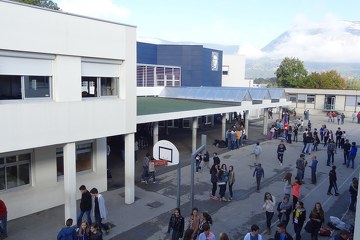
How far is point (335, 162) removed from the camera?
755 inches

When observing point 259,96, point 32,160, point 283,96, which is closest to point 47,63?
point 32,160

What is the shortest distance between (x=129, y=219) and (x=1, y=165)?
4.55m

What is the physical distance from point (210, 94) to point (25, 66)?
58.2 feet

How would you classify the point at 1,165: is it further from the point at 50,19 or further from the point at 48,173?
the point at 50,19

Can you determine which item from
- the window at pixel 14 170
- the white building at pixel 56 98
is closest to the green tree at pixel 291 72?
the white building at pixel 56 98

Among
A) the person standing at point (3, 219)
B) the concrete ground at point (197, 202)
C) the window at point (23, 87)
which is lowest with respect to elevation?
the concrete ground at point (197, 202)

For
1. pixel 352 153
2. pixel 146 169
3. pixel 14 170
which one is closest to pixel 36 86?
pixel 14 170

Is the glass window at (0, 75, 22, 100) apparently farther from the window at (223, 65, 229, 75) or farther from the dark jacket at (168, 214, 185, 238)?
the window at (223, 65, 229, 75)

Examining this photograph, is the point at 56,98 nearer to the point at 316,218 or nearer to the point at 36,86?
the point at 36,86

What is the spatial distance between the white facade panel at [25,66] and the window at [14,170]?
3261 mm

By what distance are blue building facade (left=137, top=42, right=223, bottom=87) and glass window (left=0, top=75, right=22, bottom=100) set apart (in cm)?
2188

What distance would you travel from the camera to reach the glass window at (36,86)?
9445 millimetres

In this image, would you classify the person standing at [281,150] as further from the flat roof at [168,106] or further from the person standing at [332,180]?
the flat roof at [168,106]

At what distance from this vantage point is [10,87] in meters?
9.11
